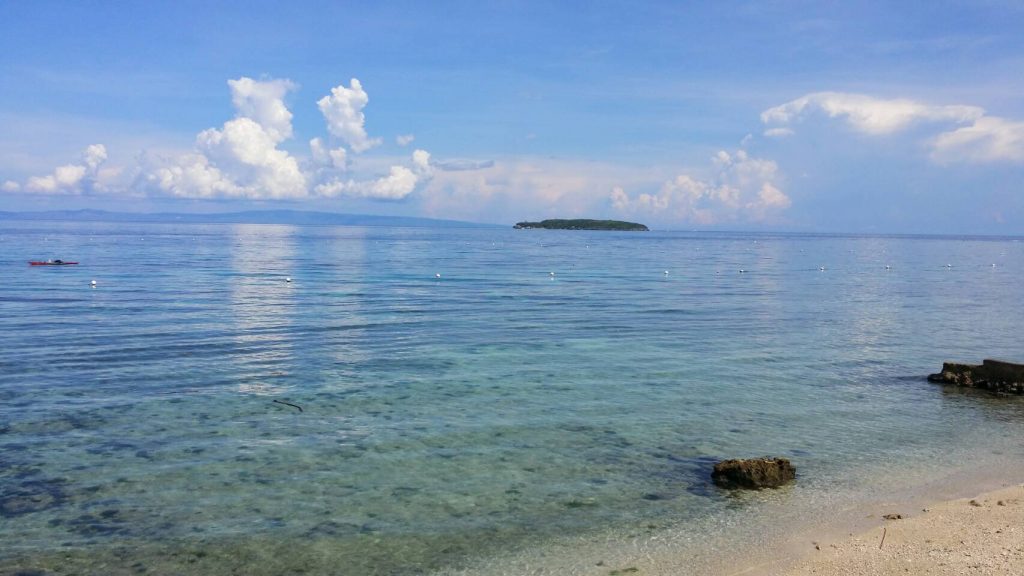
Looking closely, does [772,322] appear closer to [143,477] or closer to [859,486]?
[859,486]

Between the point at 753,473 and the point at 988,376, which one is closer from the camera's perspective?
the point at 753,473

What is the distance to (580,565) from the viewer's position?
938 cm

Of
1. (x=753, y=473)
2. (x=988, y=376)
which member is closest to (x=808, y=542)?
(x=753, y=473)

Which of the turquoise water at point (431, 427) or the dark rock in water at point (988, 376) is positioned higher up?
the dark rock in water at point (988, 376)

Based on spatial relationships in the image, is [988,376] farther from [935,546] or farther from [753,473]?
[935,546]

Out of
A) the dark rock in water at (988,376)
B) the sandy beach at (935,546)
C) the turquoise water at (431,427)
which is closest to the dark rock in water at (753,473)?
the turquoise water at (431,427)

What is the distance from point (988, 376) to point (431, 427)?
14336mm

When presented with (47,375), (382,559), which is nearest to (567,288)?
(47,375)

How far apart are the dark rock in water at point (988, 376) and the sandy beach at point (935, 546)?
9327 mm

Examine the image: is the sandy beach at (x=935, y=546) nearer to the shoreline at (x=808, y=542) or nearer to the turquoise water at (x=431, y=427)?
the shoreline at (x=808, y=542)

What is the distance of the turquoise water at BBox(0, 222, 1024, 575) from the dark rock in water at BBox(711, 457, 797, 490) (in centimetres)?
27

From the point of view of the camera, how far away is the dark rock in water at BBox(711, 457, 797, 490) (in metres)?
12.1

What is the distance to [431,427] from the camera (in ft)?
50.6

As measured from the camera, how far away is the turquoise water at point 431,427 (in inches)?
405
